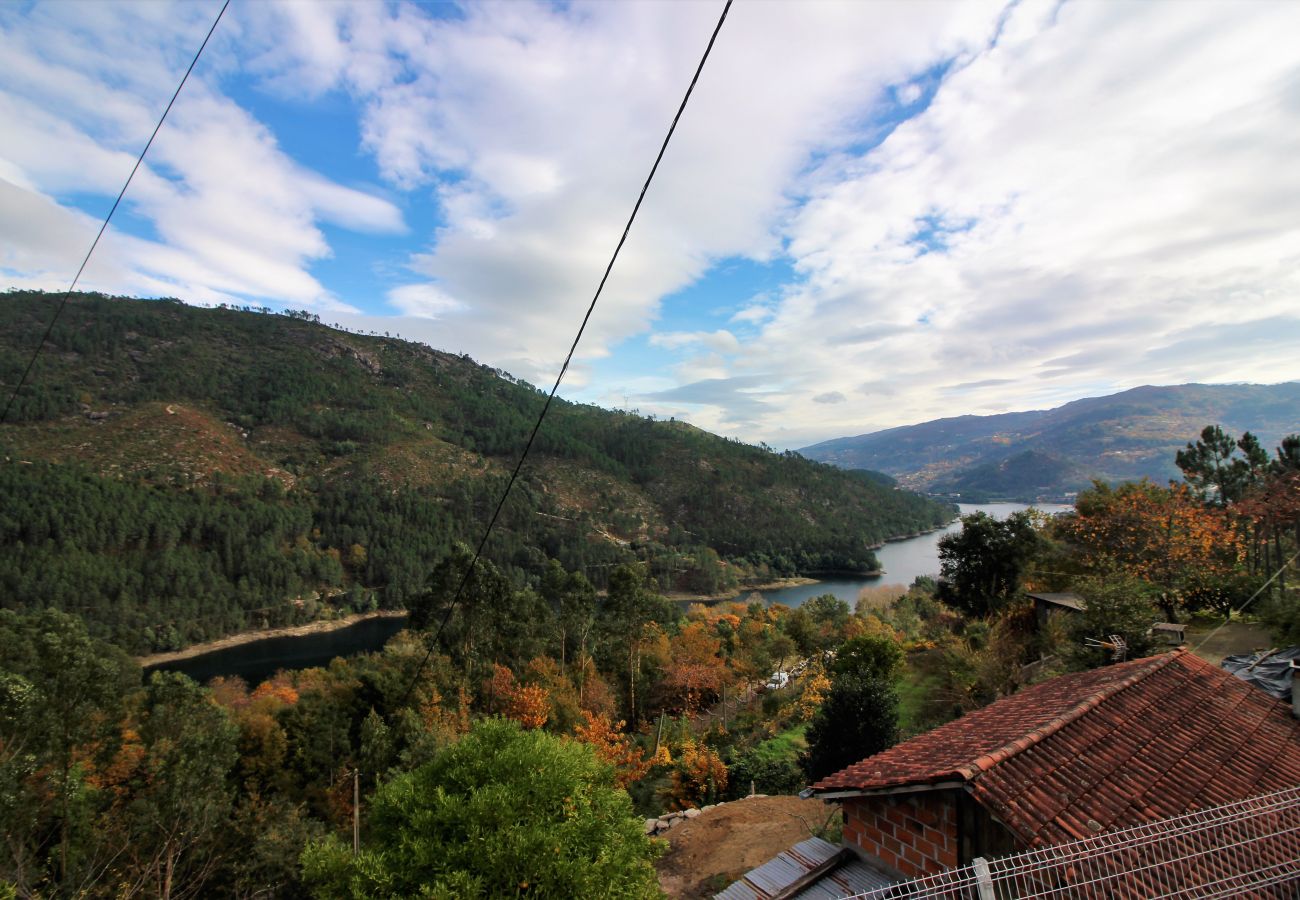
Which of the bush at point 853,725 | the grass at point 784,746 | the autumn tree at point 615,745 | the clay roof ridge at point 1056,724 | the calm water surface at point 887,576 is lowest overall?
the calm water surface at point 887,576

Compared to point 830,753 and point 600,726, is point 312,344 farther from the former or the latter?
point 830,753

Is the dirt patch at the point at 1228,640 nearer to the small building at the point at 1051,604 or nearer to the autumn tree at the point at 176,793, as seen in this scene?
the small building at the point at 1051,604

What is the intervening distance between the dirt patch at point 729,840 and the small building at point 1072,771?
3524 mm

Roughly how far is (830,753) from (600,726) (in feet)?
32.2

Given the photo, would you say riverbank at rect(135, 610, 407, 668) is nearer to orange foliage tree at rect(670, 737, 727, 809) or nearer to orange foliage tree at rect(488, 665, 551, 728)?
orange foliage tree at rect(488, 665, 551, 728)

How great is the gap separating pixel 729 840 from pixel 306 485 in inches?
3839

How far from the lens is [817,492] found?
4587 inches

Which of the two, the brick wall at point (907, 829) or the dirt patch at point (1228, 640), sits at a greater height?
the brick wall at point (907, 829)

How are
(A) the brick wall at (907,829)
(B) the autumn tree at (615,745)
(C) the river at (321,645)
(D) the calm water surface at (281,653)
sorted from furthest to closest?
(C) the river at (321,645) < (D) the calm water surface at (281,653) < (B) the autumn tree at (615,745) < (A) the brick wall at (907,829)

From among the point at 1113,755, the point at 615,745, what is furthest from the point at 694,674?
the point at 1113,755

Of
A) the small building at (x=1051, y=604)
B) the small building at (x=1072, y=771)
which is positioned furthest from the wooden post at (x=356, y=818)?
the small building at (x=1051, y=604)

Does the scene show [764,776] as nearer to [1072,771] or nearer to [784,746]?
[784,746]

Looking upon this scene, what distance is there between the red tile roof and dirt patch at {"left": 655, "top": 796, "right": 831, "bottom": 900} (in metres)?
3.75

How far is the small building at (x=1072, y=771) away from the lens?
4.39 metres
